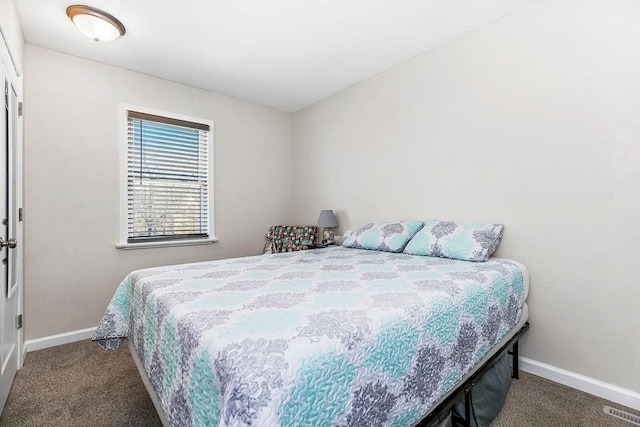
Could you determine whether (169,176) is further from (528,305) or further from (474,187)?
(528,305)

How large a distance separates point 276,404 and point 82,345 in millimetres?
2784

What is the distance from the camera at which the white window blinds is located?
297 centimetres

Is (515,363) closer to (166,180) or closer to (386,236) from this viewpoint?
(386,236)

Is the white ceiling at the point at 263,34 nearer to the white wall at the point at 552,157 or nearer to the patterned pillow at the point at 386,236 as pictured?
the white wall at the point at 552,157

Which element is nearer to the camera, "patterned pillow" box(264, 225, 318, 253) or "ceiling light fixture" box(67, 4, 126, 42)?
"ceiling light fixture" box(67, 4, 126, 42)

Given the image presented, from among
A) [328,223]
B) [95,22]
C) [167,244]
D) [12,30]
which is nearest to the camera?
[12,30]

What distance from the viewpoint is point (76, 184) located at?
2652mm

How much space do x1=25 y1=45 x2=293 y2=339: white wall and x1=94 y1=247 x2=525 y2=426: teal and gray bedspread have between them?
1.30m

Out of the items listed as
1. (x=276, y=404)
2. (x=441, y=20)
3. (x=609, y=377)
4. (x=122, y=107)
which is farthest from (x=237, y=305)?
(x=122, y=107)

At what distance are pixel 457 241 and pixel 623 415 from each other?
4.03 ft

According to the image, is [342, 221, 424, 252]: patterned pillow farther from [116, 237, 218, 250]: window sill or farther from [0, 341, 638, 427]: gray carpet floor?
[116, 237, 218, 250]: window sill

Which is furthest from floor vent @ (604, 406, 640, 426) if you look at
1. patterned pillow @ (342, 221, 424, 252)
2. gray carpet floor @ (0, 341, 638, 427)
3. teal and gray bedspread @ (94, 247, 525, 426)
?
patterned pillow @ (342, 221, 424, 252)

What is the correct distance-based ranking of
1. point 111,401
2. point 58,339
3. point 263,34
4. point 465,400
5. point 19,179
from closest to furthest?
point 465,400
point 111,401
point 19,179
point 263,34
point 58,339

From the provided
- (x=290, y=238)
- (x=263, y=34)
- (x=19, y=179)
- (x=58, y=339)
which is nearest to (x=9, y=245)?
(x=19, y=179)
